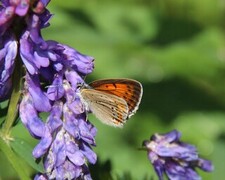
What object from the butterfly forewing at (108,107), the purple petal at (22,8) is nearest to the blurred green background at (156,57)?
the butterfly forewing at (108,107)

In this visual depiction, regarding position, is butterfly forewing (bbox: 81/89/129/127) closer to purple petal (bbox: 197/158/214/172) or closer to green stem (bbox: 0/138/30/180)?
green stem (bbox: 0/138/30/180)

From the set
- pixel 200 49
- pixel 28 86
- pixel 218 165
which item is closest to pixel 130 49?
pixel 200 49

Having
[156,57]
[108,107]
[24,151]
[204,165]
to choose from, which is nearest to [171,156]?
[204,165]

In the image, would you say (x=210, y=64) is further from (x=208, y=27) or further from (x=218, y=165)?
(x=218, y=165)

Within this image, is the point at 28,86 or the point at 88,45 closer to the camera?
the point at 28,86

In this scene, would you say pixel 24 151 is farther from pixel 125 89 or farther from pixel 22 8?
pixel 22 8
